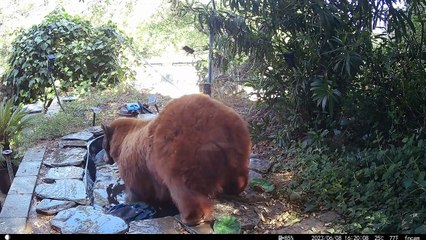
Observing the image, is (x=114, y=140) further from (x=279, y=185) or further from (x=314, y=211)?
(x=314, y=211)

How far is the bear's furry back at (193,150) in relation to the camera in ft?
9.29

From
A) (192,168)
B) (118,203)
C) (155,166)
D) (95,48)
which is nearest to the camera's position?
(192,168)

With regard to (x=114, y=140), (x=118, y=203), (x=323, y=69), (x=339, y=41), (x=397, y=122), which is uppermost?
(x=339, y=41)

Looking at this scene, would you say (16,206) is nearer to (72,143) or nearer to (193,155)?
(193,155)

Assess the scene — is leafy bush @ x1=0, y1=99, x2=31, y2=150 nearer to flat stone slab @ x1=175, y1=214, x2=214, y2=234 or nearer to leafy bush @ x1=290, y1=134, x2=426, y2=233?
flat stone slab @ x1=175, y1=214, x2=214, y2=234

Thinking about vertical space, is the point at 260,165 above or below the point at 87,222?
above

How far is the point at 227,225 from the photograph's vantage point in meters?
2.79

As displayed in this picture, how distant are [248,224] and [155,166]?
2.37 feet

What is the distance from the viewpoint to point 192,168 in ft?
9.22

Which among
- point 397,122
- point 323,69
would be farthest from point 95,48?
point 397,122

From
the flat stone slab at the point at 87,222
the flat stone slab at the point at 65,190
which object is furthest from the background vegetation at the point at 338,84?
the flat stone slab at the point at 65,190

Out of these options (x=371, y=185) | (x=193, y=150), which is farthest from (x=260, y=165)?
(x=193, y=150)

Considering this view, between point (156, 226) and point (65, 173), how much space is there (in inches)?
61.2

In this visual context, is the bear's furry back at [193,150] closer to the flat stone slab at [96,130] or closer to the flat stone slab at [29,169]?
the flat stone slab at [29,169]
